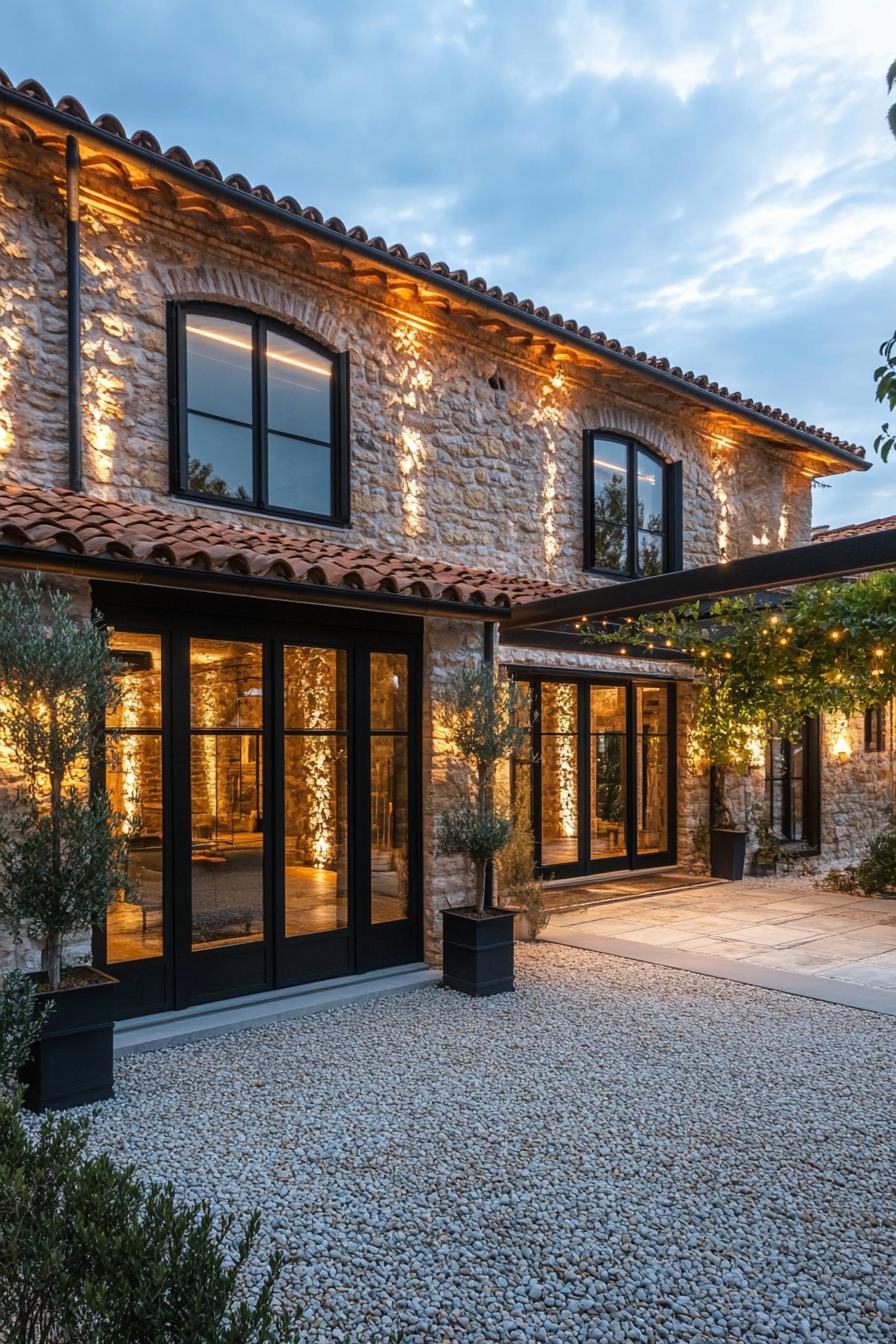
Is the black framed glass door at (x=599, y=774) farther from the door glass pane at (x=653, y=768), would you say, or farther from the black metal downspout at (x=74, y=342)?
the black metal downspout at (x=74, y=342)

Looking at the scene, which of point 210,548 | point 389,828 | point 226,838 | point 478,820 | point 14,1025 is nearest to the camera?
point 14,1025

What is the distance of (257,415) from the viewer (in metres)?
8.03

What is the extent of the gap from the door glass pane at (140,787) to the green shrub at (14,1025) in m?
1.41

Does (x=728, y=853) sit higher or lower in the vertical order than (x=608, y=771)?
lower

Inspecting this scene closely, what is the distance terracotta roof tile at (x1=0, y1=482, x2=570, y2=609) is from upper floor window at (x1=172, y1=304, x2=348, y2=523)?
48cm

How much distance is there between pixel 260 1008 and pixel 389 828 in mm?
1700

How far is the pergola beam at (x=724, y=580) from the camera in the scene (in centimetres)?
542

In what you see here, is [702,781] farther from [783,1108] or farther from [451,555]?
[783,1108]

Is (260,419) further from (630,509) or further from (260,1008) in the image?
(630,509)

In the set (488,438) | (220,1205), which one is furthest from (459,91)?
(220,1205)

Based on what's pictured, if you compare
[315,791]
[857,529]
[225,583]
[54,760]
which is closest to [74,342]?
[225,583]

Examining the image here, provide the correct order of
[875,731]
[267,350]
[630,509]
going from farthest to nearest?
[875,731], [630,509], [267,350]

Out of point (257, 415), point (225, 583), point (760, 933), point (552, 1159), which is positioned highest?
point (257, 415)

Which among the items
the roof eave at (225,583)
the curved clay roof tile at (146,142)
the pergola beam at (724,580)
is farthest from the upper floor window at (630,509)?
the curved clay roof tile at (146,142)
